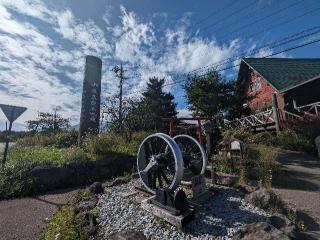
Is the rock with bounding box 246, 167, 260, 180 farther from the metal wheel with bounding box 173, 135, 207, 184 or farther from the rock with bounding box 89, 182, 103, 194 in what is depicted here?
the rock with bounding box 89, 182, 103, 194

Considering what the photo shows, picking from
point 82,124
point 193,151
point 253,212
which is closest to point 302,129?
point 193,151

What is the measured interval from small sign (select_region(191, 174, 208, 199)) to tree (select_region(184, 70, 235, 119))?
10.0 metres

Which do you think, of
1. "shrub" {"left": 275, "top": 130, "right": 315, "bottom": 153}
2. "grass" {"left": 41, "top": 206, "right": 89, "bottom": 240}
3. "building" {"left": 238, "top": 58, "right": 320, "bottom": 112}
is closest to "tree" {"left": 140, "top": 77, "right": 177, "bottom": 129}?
"building" {"left": 238, "top": 58, "right": 320, "bottom": 112}

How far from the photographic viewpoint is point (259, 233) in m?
4.38

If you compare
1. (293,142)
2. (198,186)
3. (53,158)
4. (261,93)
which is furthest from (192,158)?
(261,93)

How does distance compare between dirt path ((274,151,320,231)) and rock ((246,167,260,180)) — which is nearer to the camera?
dirt path ((274,151,320,231))

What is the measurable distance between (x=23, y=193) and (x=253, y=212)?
22.9 ft

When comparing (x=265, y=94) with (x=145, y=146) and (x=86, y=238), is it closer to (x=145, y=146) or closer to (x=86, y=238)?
(x=145, y=146)

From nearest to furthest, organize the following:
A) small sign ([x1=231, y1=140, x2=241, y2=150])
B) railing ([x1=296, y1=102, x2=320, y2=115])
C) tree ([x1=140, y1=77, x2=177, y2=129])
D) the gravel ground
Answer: the gravel ground, small sign ([x1=231, y1=140, x2=241, y2=150]), railing ([x1=296, y1=102, x2=320, y2=115]), tree ([x1=140, y1=77, x2=177, y2=129])

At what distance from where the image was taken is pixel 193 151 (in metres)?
7.94

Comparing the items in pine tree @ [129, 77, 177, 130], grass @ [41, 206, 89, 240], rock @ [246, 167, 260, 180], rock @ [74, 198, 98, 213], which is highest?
pine tree @ [129, 77, 177, 130]

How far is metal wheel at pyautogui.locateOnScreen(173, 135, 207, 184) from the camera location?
7.16 metres

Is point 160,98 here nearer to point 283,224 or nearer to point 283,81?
point 283,81

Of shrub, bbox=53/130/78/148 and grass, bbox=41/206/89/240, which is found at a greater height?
shrub, bbox=53/130/78/148
